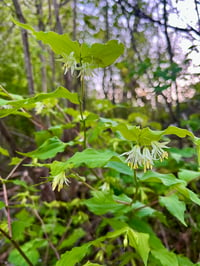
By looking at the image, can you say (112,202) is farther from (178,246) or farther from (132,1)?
(132,1)

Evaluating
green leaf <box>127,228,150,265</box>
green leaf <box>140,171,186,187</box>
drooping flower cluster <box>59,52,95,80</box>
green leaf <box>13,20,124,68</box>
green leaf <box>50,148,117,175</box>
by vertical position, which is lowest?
green leaf <box>127,228,150,265</box>

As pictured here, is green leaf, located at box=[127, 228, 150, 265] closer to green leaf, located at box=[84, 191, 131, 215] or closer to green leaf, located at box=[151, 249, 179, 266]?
green leaf, located at box=[151, 249, 179, 266]

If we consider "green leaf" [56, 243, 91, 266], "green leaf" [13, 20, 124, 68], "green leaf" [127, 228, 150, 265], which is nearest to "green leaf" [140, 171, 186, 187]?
"green leaf" [127, 228, 150, 265]

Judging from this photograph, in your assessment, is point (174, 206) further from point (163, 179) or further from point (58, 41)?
point (58, 41)

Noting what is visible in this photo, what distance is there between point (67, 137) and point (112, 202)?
3.21ft

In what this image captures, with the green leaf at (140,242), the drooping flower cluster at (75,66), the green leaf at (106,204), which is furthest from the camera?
the green leaf at (106,204)

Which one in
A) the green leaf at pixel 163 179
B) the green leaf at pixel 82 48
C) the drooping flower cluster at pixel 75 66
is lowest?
the green leaf at pixel 163 179

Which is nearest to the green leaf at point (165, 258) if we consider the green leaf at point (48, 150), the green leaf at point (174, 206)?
the green leaf at point (174, 206)

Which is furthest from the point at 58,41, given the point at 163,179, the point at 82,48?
the point at 163,179

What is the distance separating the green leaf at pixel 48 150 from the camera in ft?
2.79

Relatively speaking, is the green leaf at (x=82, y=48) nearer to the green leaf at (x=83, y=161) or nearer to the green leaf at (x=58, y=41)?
the green leaf at (x=58, y=41)

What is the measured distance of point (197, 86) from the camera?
56.4 inches

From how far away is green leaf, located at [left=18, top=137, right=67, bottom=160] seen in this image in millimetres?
849

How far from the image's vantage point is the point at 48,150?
0.89 metres
